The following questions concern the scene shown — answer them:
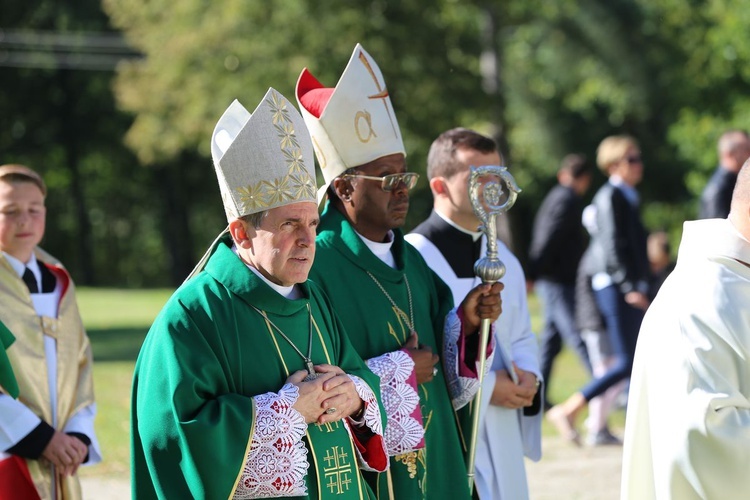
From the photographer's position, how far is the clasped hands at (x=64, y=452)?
16.1 ft

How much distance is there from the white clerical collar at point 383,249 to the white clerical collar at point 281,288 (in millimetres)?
745

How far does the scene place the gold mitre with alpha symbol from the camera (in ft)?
15.0

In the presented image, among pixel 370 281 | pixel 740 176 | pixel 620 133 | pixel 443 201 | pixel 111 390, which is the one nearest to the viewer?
pixel 740 176

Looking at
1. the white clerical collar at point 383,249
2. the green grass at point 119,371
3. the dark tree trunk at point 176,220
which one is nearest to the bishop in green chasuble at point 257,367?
the white clerical collar at point 383,249

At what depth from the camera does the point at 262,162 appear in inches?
145

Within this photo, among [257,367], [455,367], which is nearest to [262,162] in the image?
[257,367]

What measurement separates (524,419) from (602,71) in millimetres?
27236

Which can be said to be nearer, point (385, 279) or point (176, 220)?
point (385, 279)

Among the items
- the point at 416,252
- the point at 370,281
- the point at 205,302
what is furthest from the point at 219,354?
the point at 416,252

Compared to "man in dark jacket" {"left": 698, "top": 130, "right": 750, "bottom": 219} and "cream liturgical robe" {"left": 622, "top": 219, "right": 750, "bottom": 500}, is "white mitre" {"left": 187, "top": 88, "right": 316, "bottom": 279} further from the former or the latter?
"man in dark jacket" {"left": 698, "top": 130, "right": 750, "bottom": 219}

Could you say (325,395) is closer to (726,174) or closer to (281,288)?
(281,288)

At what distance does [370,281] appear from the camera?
4523 millimetres

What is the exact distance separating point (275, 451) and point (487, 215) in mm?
1518

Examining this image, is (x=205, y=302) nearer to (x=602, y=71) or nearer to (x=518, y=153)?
(x=602, y=71)
